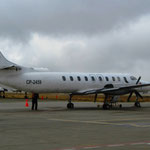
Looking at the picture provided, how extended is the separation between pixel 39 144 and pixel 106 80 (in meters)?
23.1

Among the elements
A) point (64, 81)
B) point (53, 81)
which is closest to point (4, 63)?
point (53, 81)

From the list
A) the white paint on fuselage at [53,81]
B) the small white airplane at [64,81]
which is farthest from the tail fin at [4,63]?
the white paint on fuselage at [53,81]

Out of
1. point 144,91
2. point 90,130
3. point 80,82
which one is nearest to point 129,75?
point 144,91

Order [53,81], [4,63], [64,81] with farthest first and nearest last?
[64,81], [53,81], [4,63]

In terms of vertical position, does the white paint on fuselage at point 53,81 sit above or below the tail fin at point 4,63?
below

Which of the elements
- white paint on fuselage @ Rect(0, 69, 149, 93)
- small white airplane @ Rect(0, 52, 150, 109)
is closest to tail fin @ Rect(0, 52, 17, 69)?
small white airplane @ Rect(0, 52, 150, 109)

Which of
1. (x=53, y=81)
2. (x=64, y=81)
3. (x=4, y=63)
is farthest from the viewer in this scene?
(x=64, y=81)

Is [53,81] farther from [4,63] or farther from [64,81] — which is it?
[4,63]

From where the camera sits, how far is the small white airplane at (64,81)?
27984 millimetres

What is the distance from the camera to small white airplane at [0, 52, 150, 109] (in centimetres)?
2798

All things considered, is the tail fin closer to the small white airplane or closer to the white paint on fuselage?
the small white airplane

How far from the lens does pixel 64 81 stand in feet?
99.7

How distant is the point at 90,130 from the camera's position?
14.0m

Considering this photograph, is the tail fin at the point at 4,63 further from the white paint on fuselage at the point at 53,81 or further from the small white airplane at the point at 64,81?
the white paint on fuselage at the point at 53,81
